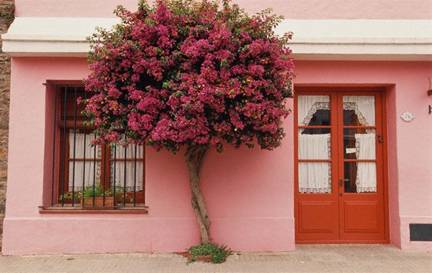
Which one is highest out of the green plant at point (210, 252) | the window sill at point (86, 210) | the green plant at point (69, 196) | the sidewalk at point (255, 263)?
the green plant at point (69, 196)

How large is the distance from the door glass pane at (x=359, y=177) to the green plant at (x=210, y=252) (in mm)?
2551

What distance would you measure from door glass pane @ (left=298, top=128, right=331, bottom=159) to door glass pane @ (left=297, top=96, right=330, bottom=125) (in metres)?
0.14

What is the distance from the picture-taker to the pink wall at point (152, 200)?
6.79 metres

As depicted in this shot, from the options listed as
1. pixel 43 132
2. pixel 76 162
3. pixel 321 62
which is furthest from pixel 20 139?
pixel 321 62

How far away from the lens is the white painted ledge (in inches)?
264

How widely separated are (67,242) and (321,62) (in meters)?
5.05

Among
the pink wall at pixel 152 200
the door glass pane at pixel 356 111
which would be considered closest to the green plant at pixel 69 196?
the pink wall at pixel 152 200

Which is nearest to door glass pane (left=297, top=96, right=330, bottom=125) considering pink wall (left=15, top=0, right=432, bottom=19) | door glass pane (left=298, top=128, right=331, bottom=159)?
door glass pane (left=298, top=128, right=331, bottom=159)

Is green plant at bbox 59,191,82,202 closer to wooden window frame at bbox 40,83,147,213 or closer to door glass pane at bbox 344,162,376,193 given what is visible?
wooden window frame at bbox 40,83,147,213

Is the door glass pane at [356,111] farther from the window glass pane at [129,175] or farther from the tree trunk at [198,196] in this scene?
the window glass pane at [129,175]

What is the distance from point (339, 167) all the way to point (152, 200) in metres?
3.25

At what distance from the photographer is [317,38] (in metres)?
6.80

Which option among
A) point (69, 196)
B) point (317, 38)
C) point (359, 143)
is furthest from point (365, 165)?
point (69, 196)

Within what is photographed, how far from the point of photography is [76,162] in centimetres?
744
